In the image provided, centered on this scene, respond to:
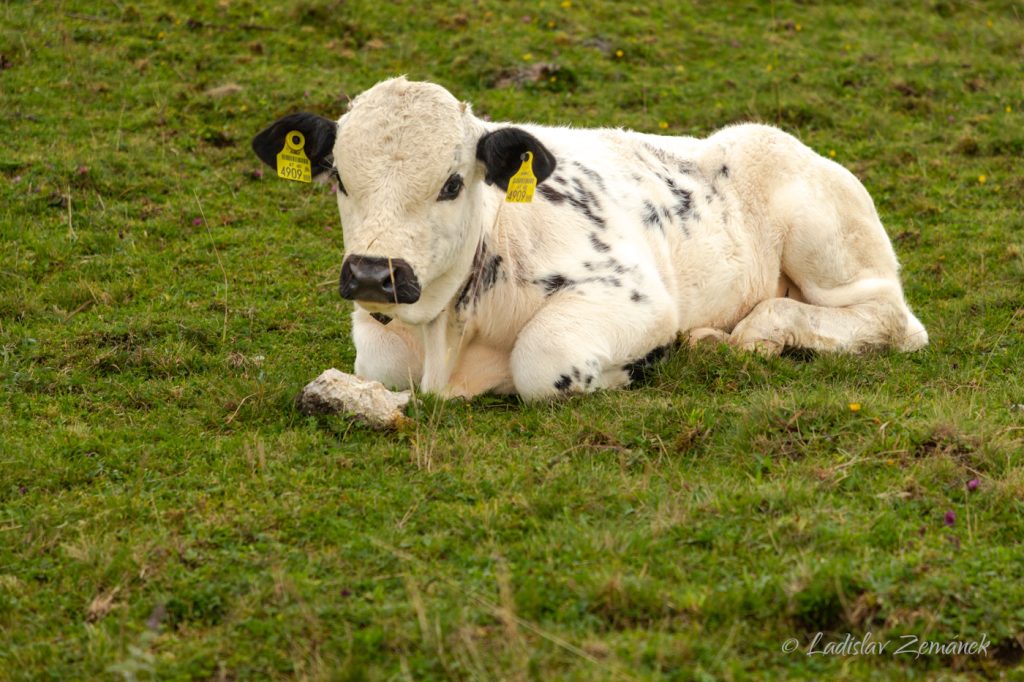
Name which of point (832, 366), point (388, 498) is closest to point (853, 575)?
point (388, 498)

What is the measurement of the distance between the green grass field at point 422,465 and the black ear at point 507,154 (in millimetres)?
1437

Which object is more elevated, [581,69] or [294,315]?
[581,69]

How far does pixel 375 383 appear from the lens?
24.5 feet

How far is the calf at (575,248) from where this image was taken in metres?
7.47

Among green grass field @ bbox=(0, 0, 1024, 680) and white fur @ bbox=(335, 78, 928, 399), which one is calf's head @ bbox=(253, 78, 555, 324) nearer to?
white fur @ bbox=(335, 78, 928, 399)

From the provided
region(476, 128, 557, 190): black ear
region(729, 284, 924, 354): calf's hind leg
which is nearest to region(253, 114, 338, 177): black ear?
region(476, 128, 557, 190): black ear

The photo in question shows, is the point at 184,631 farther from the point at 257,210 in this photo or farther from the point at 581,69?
the point at 581,69

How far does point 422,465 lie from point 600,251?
2610 millimetres

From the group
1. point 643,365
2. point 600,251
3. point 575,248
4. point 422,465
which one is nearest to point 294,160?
point 575,248

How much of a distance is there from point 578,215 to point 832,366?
203 centimetres

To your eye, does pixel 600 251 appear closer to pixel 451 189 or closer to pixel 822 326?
pixel 451 189

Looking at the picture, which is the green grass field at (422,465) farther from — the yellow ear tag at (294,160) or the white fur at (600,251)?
the yellow ear tag at (294,160)

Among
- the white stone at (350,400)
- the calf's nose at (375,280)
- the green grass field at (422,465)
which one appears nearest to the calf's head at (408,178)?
the calf's nose at (375,280)

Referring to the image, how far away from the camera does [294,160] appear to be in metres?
8.01
